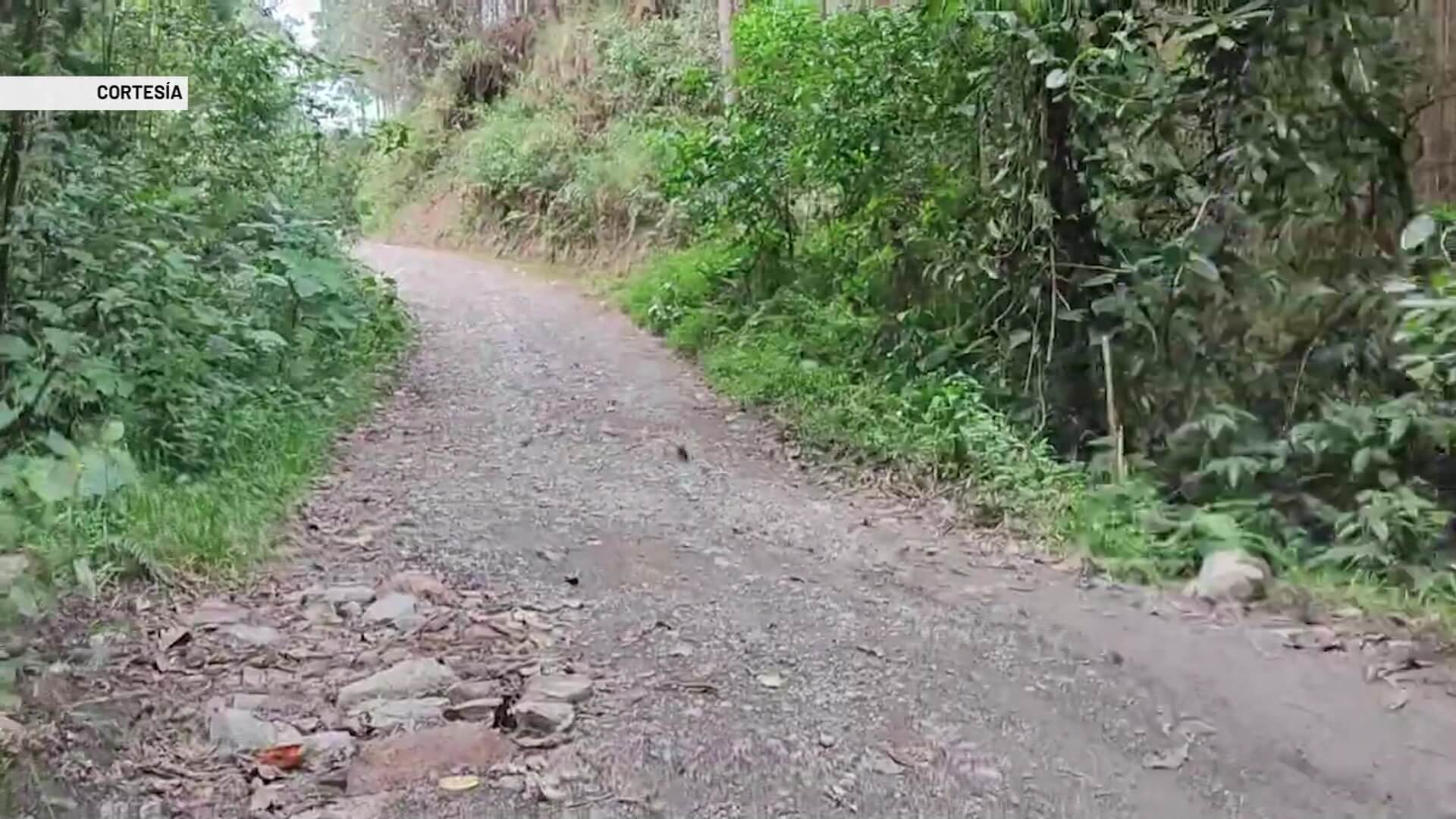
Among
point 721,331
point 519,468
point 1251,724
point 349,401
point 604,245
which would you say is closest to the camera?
point 1251,724

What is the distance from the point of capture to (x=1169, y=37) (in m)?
5.93

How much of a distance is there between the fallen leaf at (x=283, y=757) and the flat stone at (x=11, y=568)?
1058mm

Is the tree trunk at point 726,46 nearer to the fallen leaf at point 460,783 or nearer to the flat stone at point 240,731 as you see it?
the flat stone at point 240,731

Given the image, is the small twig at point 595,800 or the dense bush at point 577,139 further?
the dense bush at point 577,139

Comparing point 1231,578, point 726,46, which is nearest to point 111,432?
point 1231,578

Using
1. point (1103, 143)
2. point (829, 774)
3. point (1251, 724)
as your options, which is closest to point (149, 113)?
point (1103, 143)

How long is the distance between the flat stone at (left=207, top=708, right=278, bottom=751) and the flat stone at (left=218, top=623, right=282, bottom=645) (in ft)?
1.99

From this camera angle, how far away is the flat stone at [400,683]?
3.63 m

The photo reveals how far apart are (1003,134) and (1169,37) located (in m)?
0.95

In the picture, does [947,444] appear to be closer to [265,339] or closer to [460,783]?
[265,339]

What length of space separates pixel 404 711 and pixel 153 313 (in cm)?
275

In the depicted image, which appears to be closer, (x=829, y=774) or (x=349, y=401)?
(x=829, y=774)

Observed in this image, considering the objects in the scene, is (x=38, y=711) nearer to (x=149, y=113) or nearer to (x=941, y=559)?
(x=941, y=559)

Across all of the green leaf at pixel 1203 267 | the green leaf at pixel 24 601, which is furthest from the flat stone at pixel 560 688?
the green leaf at pixel 1203 267
